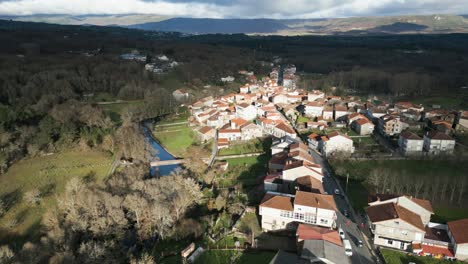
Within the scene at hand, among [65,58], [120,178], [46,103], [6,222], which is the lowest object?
[6,222]

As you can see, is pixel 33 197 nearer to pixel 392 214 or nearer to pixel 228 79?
pixel 392 214

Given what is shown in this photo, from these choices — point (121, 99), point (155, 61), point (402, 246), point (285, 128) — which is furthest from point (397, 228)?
point (155, 61)

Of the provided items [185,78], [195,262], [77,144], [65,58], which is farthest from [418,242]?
[65,58]

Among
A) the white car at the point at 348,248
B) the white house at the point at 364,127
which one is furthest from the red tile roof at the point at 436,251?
the white house at the point at 364,127

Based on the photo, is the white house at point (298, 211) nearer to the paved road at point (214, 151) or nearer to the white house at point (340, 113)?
the paved road at point (214, 151)

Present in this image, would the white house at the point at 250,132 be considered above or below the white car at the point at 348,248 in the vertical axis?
above

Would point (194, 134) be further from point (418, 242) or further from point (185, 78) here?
point (185, 78)
